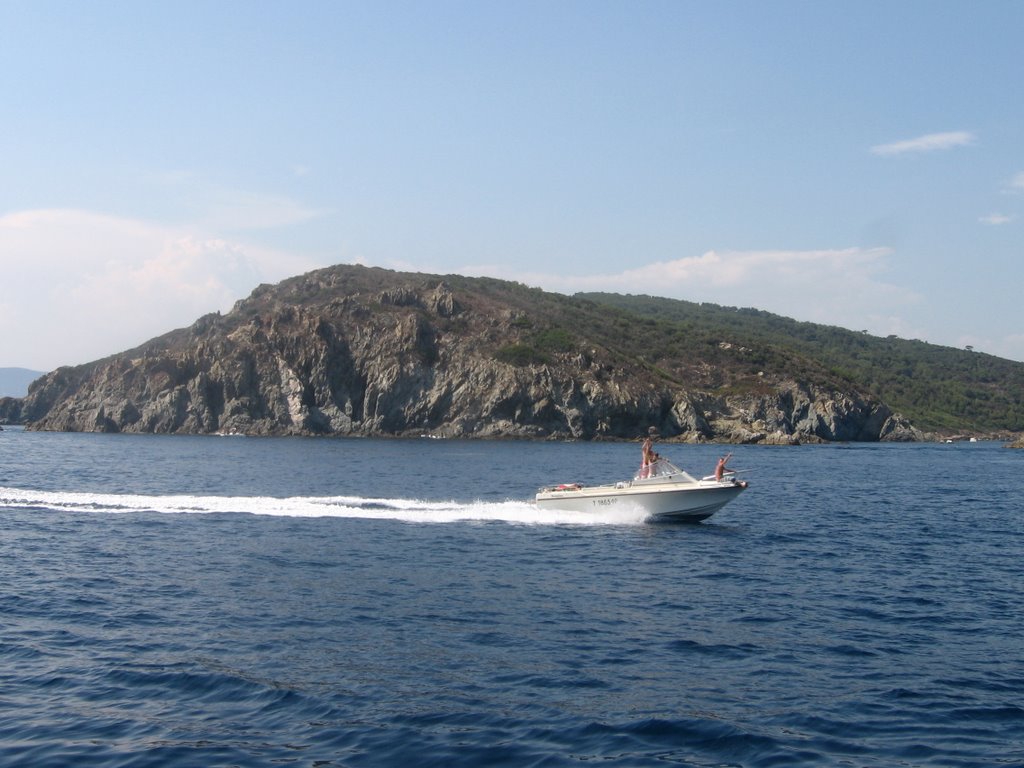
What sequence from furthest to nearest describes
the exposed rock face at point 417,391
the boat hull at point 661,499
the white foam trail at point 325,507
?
the exposed rock face at point 417,391 → the white foam trail at point 325,507 → the boat hull at point 661,499

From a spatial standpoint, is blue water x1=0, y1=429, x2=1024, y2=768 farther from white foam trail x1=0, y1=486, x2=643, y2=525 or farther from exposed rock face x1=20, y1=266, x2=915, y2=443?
exposed rock face x1=20, y1=266, x2=915, y2=443

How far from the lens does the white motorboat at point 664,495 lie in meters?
35.6

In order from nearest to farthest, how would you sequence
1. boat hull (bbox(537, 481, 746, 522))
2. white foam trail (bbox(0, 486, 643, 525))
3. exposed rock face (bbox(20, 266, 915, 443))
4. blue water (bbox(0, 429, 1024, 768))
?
blue water (bbox(0, 429, 1024, 768)), boat hull (bbox(537, 481, 746, 522)), white foam trail (bbox(0, 486, 643, 525)), exposed rock face (bbox(20, 266, 915, 443))

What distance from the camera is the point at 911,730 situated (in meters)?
13.6

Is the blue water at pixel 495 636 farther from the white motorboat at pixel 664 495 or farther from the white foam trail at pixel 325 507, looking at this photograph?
the white motorboat at pixel 664 495

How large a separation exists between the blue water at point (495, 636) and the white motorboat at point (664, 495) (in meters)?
0.77

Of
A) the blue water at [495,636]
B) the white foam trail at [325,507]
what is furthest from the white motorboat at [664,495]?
the blue water at [495,636]

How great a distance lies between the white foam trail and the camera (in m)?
36.4

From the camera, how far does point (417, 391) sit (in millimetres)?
125688

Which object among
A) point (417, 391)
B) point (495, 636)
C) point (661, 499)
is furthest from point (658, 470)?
point (417, 391)

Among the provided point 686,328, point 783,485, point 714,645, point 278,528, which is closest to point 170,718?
point 714,645

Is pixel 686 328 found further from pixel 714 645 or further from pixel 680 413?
pixel 714 645

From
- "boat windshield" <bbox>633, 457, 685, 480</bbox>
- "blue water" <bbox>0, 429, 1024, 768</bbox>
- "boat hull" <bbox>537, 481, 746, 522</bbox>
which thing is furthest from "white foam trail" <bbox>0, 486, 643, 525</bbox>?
"boat windshield" <bbox>633, 457, 685, 480</bbox>

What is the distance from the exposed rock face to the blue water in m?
82.4
